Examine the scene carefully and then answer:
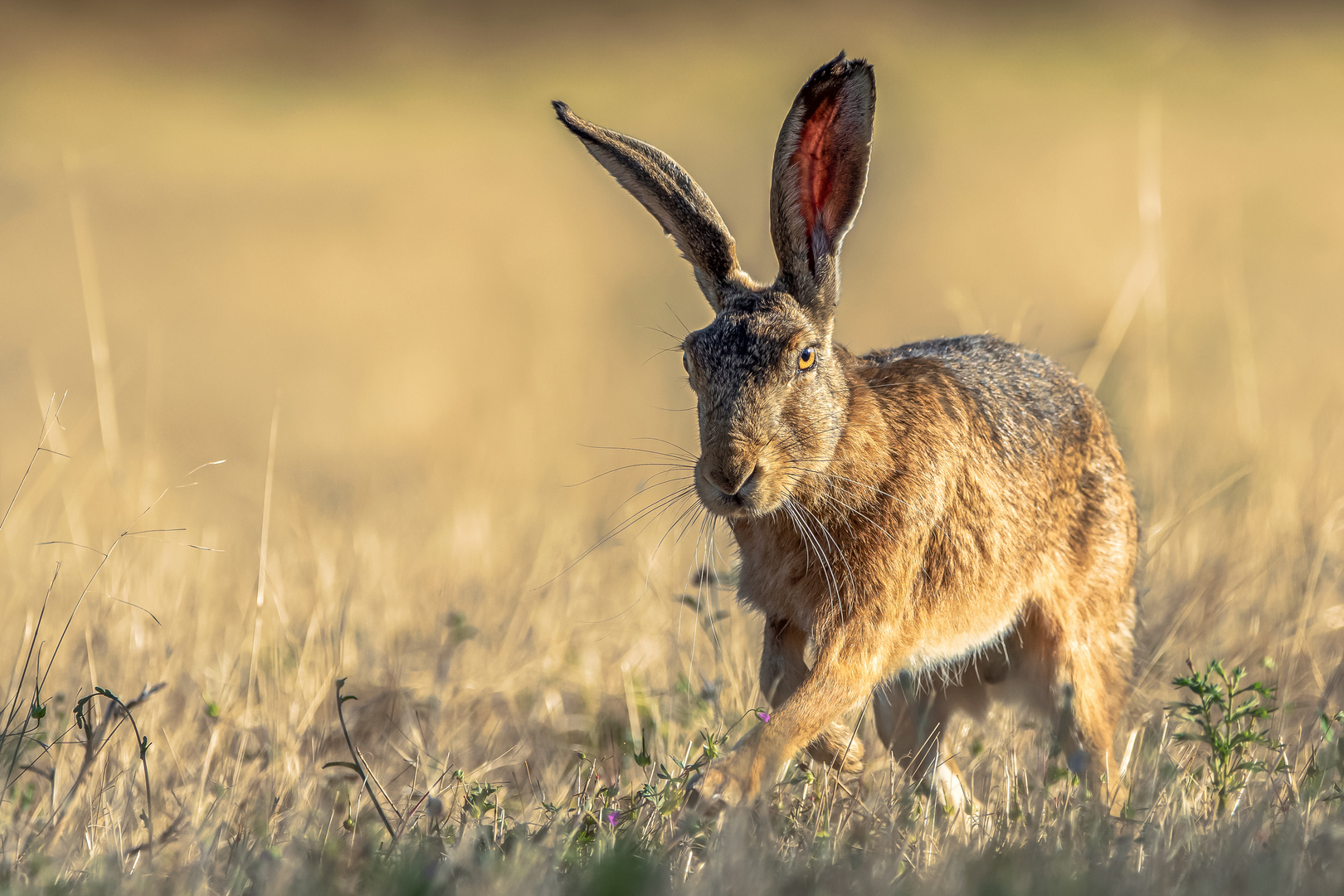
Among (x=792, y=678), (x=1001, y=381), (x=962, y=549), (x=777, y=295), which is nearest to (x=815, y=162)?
(x=777, y=295)

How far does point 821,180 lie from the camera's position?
4.41 m

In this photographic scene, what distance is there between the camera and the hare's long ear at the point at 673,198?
439 centimetres

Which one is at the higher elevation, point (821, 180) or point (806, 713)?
point (821, 180)

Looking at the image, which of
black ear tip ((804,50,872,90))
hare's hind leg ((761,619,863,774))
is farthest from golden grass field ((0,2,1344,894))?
black ear tip ((804,50,872,90))

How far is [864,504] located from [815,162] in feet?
3.63

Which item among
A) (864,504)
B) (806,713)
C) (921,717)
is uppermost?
(864,504)

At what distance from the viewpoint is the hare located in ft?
13.4

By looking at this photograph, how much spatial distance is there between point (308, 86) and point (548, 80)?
4.10m

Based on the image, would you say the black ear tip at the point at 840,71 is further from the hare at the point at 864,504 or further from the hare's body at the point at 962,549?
the hare's body at the point at 962,549

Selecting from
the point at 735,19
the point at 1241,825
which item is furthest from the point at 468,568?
the point at 735,19

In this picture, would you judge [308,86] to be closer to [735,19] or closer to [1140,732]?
→ [735,19]

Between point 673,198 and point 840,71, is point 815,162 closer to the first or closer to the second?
point 840,71

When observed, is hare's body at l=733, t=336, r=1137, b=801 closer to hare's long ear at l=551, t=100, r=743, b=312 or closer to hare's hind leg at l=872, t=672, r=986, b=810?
hare's hind leg at l=872, t=672, r=986, b=810

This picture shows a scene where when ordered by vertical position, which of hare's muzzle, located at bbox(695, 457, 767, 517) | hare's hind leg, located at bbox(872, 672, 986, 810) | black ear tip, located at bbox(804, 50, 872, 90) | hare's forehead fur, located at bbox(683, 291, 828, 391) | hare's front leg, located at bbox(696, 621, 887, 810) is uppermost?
black ear tip, located at bbox(804, 50, 872, 90)
